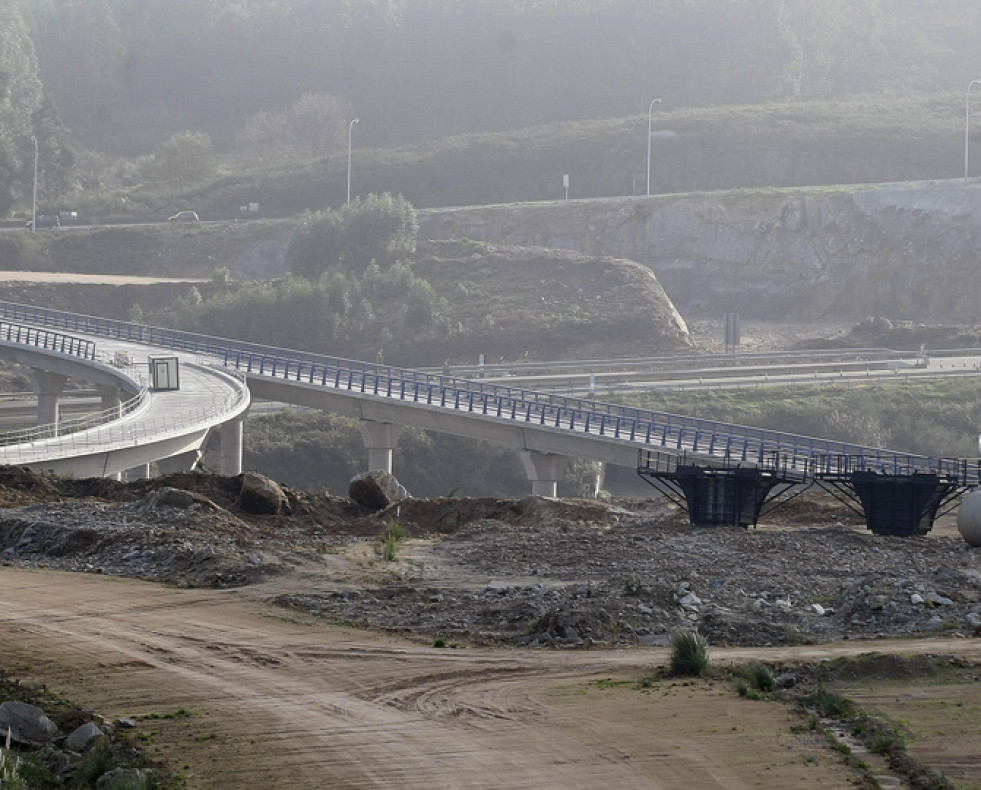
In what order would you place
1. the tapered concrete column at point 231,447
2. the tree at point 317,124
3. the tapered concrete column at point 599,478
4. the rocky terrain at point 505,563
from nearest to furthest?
the rocky terrain at point 505,563 < the tapered concrete column at point 231,447 < the tapered concrete column at point 599,478 < the tree at point 317,124

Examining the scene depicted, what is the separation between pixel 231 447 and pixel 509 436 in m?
10.7

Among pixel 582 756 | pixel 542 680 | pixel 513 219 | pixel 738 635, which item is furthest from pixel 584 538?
pixel 513 219

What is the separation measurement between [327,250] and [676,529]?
70.7 meters

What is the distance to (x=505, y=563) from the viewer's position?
3606 cm

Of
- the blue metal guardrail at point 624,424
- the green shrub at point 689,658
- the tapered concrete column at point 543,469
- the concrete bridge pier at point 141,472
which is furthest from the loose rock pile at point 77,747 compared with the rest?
the tapered concrete column at point 543,469

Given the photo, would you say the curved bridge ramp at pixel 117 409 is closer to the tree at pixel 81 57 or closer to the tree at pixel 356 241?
the tree at pixel 356 241

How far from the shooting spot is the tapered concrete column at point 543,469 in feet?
200

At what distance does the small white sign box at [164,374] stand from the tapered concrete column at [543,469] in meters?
13.2

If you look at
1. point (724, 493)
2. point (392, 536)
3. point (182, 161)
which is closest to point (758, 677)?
point (392, 536)

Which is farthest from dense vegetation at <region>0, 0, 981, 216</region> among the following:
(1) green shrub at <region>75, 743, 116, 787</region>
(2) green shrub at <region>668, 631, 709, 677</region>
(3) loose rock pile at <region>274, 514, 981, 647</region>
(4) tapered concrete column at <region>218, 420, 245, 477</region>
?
(1) green shrub at <region>75, 743, 116, 787</region>

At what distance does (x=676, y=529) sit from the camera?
43938 mm

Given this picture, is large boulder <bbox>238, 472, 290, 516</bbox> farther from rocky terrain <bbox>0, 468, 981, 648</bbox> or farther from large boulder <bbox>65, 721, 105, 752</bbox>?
large boulder <bbox>65, 721, 105, 752</bbox>

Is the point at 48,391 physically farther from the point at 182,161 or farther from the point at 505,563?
the point at 182,161

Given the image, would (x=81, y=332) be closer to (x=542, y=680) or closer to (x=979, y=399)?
(x=979, y=399)
